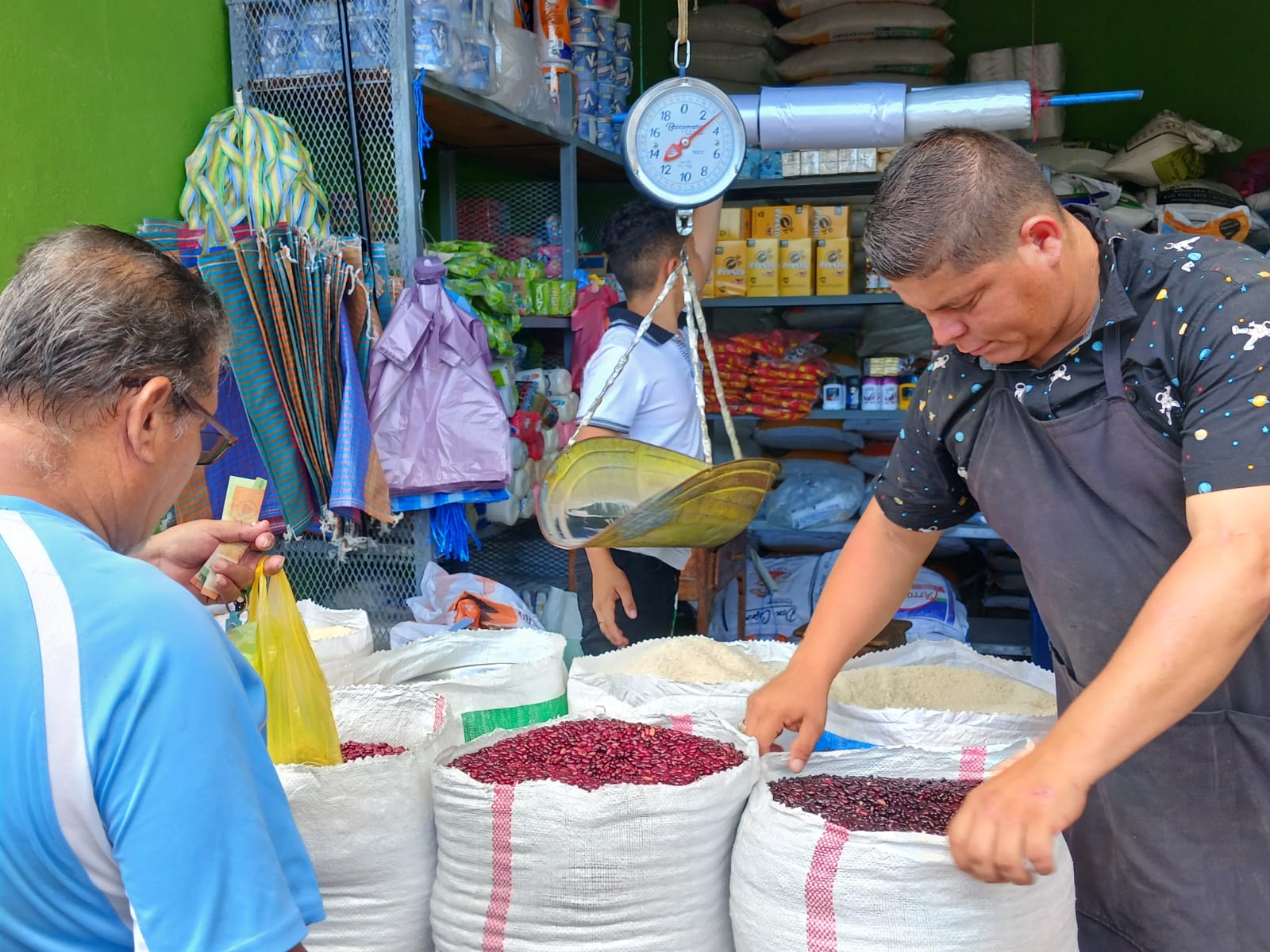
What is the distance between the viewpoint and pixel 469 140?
382 centimetres

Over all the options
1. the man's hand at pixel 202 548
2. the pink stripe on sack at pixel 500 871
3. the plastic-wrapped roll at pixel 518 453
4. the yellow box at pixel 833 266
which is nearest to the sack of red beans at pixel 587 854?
the pink stripe on sack at pixel 500 871

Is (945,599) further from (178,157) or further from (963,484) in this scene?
(178,157)

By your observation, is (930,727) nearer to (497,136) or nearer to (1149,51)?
(497,136)

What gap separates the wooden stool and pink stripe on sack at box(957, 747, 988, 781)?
4.95 ft

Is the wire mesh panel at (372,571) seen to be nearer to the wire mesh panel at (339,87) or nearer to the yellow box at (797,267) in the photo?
the wire mesh panel at (339,87)

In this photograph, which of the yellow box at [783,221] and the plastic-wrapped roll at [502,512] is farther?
the yellow box at [783,221]

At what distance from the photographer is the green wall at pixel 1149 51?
5.28 meters

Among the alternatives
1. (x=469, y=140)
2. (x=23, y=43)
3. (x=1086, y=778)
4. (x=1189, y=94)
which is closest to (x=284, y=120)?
(x=23, y=43)

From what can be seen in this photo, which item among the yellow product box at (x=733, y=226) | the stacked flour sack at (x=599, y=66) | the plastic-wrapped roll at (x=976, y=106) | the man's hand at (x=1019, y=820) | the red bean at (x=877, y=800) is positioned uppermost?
the stacked flour sack at (x=599, y=66)

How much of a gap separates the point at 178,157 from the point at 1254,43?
4900 mm

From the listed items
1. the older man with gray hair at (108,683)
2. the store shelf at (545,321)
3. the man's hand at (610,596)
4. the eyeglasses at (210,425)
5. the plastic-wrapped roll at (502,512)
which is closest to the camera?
the older man with gray hair at (108,683)

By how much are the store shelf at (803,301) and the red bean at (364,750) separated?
9.60 ft

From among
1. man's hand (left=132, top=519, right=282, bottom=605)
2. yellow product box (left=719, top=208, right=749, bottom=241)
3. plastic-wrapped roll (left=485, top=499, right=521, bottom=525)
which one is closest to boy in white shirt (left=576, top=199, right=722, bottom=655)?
plastic-wrapped roll (left=485, top=499, right=521, bottom=525)

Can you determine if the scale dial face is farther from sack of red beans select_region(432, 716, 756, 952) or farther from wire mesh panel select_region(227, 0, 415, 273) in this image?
sack of red beans select_region(432, 716, 756, 952)
